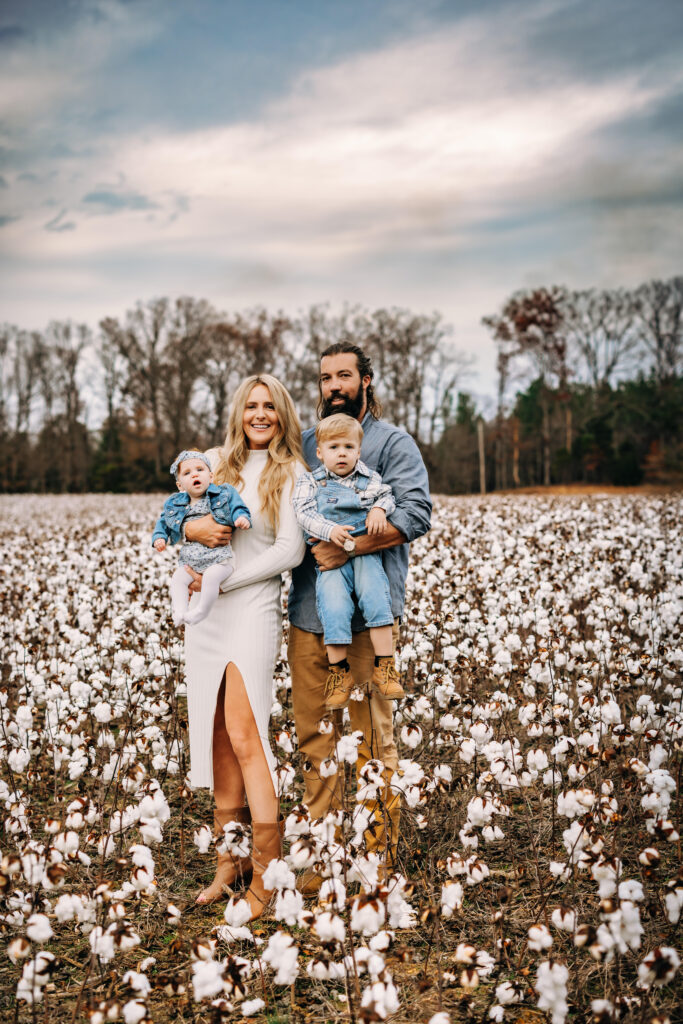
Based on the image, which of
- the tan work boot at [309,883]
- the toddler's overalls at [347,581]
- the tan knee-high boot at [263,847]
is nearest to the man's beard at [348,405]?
the toddler's overalls at [347,581]

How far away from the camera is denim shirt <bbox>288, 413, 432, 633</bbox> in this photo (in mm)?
3809

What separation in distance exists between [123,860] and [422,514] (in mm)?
2108

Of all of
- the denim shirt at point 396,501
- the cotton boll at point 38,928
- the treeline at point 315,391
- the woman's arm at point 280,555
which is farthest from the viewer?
the treeline at point 315,391

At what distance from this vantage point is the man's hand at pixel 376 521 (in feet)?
11.9

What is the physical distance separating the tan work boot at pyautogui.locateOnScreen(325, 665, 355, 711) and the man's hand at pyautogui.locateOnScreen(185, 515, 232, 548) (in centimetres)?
84

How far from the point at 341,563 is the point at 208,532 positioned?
2.19 ft

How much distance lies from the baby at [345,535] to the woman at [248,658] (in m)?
0.16

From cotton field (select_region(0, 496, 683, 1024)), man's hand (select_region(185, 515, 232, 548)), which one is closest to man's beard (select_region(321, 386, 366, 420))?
man's hand (select_region(185, 515, 232, 548))

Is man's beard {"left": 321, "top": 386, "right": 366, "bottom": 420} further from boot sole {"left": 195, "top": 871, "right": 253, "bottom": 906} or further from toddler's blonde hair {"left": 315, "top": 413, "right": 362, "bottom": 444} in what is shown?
boot sole {"left": 195, "top": 871, "right": 253, "bottom": 906}

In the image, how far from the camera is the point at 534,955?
3.30 meters

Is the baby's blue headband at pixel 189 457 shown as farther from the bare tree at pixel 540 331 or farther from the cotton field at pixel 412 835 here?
the bare tree at pixel 540 331

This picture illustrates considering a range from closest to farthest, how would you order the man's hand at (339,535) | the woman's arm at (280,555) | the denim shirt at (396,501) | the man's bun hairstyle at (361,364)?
the man's hand at (339,535)
the woman's arm at (280,555)
the denim shirt at (396,501)
the man's bun hairstyle at (361,364)

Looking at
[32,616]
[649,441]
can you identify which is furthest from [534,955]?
[649,441]

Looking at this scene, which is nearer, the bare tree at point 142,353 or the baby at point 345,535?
the baby at point 345,535
